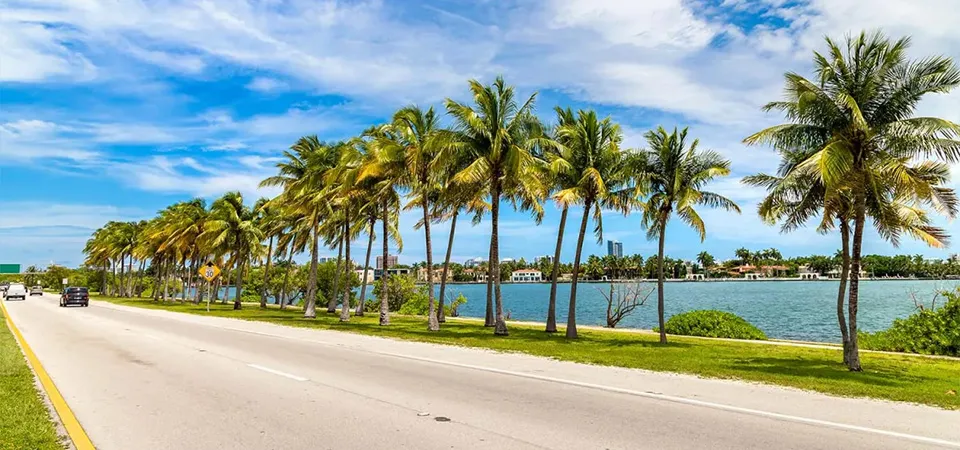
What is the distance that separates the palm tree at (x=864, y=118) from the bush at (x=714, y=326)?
462 inches

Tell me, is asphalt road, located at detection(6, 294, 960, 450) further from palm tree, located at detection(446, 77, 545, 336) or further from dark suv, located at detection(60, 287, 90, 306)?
dark suv, located at detection(60, 287, 90, 306)

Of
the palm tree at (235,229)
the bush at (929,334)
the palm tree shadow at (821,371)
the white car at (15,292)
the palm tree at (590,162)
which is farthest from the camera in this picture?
the white car at (15,292)

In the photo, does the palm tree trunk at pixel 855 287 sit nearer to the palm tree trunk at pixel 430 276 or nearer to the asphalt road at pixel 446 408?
the asphalt road at pixel 446 408

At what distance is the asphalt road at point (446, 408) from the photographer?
274 inches

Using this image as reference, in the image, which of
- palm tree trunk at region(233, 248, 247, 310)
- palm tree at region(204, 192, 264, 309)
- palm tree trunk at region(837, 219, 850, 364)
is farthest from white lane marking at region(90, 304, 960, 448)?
palm tree at region(204, 192, 264, 309)

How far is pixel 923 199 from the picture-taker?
1403 cm

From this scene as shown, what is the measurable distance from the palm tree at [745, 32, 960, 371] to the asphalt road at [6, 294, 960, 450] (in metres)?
6.00

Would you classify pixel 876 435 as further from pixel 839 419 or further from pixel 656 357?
pixel 656 357

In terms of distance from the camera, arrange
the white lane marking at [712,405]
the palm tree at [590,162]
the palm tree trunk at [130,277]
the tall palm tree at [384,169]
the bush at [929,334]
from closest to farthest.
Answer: the white lane marking at [712,405], the bush at [929,334], the palm tree at [590,162], the tall palm tree at [384,169], the palm tree trunk at [130,277]

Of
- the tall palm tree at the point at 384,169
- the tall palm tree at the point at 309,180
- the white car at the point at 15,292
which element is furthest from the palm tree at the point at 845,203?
the white car at the point at 15,292

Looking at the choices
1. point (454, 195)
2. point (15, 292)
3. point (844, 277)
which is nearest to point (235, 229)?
point (454, 195)

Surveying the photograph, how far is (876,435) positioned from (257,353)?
1385 cm

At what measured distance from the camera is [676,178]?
20.9 metres

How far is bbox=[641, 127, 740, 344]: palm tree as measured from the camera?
822 inches
